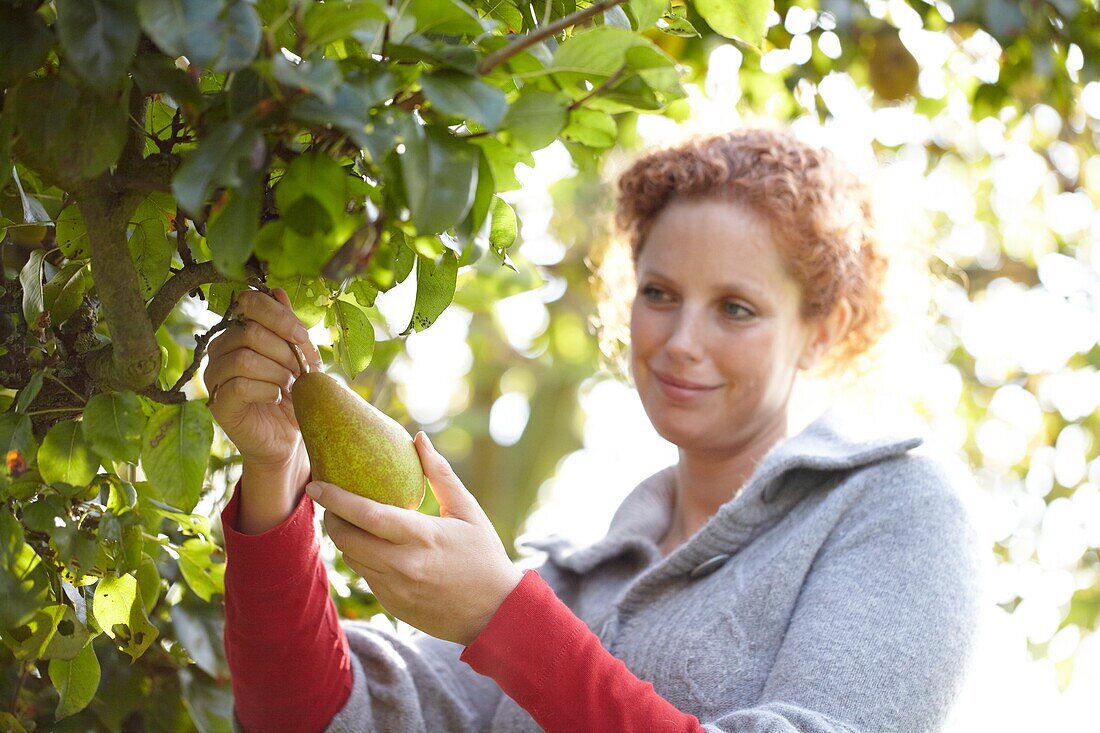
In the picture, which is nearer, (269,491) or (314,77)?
(314,77)

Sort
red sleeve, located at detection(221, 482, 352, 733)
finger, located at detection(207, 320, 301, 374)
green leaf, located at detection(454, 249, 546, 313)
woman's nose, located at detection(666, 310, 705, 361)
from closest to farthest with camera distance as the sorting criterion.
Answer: finger, located at detection(207, 320, 301, 374), red sleeve, located at detection(221, 482, 352, 733), woman's nose, located at detection(666, 310, 705, 361), green leaf, located at detection(454, 249, 546, 313)

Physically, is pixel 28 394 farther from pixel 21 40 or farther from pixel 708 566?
pixel 708 566

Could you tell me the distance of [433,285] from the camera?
1.01 meters

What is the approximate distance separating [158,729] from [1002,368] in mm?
3100

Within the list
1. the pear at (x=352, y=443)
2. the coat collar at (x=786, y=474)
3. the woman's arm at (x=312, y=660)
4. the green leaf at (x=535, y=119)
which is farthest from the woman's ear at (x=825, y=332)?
the green leaf at (x=535, y=119)

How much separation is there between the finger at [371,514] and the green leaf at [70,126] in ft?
1.28

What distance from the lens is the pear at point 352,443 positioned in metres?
1.09

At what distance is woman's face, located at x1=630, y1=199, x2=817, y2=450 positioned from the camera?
5.78ft

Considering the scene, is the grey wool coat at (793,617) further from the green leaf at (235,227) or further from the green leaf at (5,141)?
the green leaf at (5,141)

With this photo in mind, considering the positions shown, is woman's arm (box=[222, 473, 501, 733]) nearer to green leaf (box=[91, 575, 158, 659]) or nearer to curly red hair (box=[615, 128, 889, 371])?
green leaf (box=[91, 575, 158, 659])

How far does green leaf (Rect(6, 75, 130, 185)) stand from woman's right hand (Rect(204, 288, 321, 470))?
1.02 feet

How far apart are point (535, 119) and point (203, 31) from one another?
0.22 metres

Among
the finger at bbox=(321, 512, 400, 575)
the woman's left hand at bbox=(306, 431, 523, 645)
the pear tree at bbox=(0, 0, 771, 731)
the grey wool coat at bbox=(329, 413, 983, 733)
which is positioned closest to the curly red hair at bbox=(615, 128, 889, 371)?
the grey wool coat at bbox=(329, 413, 983, 733)

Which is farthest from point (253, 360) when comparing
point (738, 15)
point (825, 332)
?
point (825, 332)
